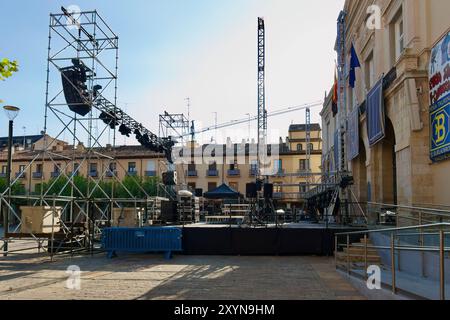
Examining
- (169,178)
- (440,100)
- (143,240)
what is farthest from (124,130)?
(440,100)

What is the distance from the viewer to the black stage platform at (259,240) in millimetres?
16578

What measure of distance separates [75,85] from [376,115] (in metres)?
12.8

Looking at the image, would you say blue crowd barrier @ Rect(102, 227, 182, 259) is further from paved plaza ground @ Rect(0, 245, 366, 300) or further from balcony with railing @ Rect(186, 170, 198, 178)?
balcony with railing @ Rect(186, 170, 198, 178)

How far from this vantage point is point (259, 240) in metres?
16.8

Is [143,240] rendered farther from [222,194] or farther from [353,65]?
[353,65]

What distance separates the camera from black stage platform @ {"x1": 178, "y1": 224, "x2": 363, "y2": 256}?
16578 mm

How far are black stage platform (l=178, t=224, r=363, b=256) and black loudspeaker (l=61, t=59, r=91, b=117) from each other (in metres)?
7.20

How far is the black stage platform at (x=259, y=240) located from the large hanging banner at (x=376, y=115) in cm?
434

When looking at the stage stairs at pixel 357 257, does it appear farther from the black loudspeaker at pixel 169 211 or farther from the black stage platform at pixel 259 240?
the black loudspeaker at pixel 169 211

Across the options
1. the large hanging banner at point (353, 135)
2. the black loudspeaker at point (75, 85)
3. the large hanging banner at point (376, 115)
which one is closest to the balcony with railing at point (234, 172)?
the large hanging banner at point (353, 135)

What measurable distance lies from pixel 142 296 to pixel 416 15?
1262cm
